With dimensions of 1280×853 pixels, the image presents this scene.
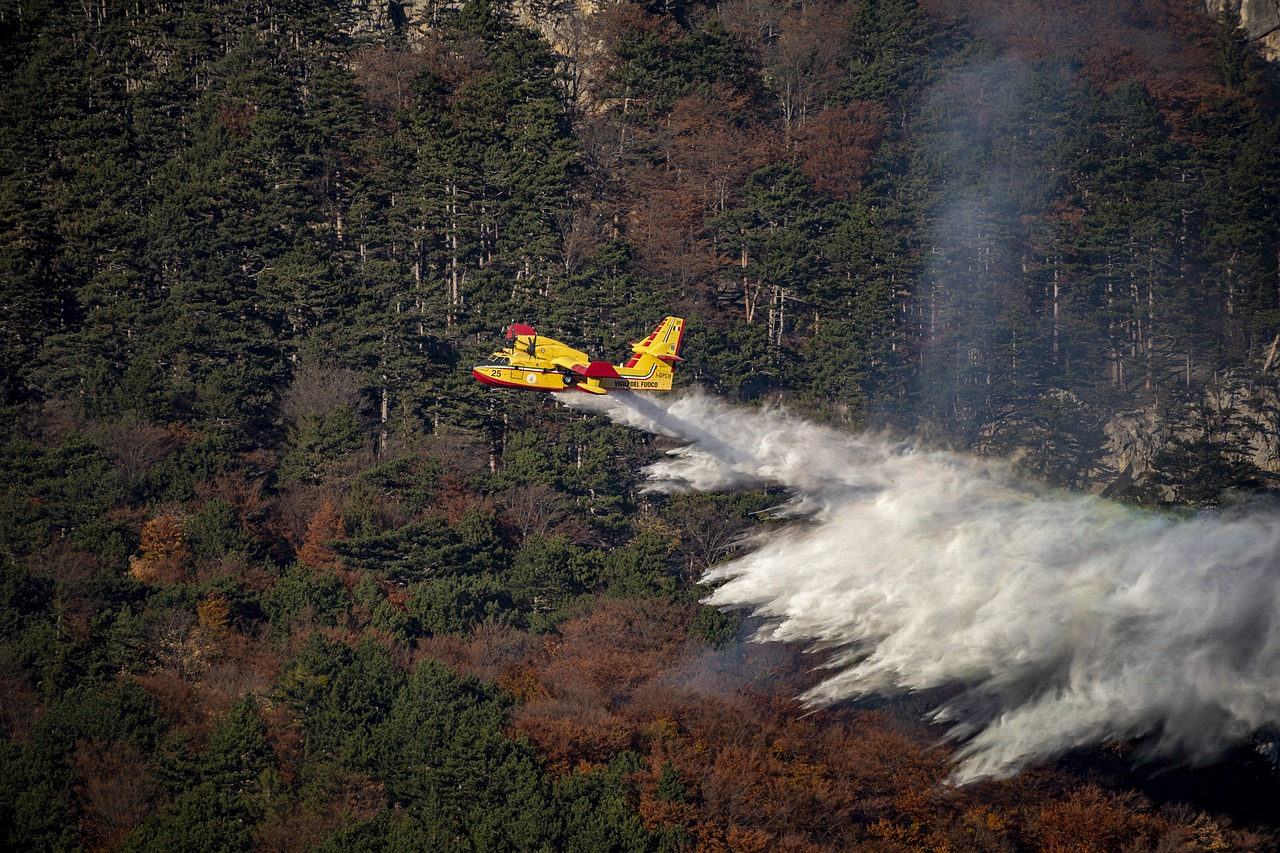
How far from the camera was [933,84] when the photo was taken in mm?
81188

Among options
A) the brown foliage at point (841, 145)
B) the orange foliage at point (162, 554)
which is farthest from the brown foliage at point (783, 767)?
the brown foliage at point (841, 145)

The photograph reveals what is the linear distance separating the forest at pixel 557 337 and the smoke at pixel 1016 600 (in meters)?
7.90

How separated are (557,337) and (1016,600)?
29.6m

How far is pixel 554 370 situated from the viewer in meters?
51.2

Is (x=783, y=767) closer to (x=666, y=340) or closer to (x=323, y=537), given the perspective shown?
(x=666, y=340)

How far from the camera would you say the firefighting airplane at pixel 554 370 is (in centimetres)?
5112

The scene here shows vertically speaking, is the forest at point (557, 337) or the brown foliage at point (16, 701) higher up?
the forest at point (557, 337)

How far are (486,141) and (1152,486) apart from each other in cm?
3237

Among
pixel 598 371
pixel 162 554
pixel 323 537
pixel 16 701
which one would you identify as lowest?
pixel 16 701

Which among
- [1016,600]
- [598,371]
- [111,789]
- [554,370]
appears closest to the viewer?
[1016,600]

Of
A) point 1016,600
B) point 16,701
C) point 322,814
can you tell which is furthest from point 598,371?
point 16,701

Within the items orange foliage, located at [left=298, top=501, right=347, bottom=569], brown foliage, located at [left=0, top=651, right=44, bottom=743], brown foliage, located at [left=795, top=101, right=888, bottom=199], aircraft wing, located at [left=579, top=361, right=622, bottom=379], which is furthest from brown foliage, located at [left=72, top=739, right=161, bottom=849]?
brown foliage, located at [left=795, top=101, right=888, bottom=199]

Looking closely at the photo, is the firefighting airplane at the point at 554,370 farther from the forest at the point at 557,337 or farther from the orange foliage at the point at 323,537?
the orange foliage at the point at 323,537

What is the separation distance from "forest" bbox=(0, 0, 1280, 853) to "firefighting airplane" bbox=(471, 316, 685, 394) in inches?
251
